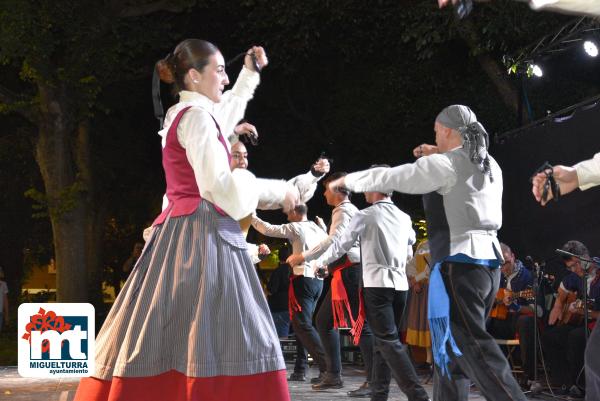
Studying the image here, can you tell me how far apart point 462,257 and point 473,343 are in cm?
49

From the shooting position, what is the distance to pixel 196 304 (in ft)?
12.1

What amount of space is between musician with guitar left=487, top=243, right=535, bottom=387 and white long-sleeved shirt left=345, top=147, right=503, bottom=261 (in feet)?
14.3

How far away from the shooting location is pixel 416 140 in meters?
19.9

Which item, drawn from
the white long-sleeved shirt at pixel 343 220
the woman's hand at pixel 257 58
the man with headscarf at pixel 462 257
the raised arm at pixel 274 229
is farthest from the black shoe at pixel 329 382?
the woman's hand at pixel 257 58

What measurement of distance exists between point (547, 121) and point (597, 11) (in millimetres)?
7880

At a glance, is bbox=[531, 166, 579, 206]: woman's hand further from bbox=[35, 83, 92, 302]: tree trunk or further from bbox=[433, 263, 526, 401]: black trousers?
bbox=[35, 83, 92, 302]: tree trunk

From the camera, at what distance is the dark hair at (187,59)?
4.11 meters

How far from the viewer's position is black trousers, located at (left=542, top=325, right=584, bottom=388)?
894 cm

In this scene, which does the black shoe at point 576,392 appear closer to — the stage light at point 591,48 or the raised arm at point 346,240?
the raised arm at point 346,240

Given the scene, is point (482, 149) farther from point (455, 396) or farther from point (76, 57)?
point (76, 57)

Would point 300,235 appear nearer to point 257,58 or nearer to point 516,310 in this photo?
point 516,310

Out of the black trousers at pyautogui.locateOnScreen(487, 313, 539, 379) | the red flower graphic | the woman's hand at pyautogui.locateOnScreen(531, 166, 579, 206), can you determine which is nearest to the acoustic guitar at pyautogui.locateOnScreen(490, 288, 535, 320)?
the black trousers at pyautogui.locateOnScreen(487, 313, 539, 379)

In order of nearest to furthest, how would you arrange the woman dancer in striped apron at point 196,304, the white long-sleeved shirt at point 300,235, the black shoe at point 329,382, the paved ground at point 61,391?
the woman dancer in striped apron at point 196,304 < the paved ground at point 61,391 < the black shoe at point 329,382 < the white long-sleeved shirt at point 300,235

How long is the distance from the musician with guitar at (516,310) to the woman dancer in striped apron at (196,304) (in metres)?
6.42
